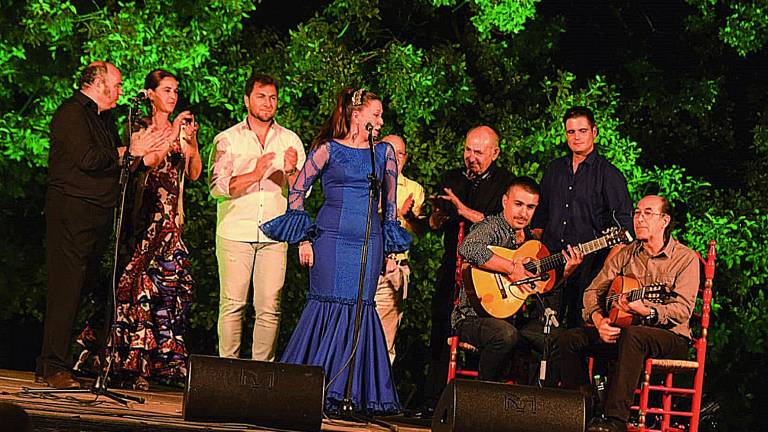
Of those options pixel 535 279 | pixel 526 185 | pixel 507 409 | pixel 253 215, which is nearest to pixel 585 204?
pixel 526 185

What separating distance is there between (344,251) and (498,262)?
0.90 m

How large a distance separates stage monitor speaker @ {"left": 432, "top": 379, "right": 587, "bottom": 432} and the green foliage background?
4.79 meters

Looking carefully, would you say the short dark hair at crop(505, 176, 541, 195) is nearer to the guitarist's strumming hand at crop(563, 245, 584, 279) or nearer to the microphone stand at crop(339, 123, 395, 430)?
the guitarist's strumming hand at crop(563, 245, 584, 279)

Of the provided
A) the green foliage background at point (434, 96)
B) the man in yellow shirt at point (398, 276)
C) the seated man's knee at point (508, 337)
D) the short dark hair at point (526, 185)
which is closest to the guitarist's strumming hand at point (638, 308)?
the seated man's knee at point (508, 337)

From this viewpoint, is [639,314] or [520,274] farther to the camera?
[520,274]

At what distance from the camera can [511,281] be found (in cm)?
636

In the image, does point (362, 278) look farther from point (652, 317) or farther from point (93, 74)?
point (93, 74)

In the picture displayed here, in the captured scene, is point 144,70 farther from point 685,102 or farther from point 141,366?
point 685,102

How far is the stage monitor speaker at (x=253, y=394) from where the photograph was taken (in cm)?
471

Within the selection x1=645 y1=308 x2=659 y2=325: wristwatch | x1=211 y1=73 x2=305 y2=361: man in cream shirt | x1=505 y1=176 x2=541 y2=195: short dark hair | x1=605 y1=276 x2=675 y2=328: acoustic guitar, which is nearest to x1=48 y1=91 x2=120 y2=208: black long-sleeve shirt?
x1=211 y1=73 x2=305 y2=361: man in cream shirt

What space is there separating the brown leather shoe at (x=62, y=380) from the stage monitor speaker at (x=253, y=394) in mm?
1504

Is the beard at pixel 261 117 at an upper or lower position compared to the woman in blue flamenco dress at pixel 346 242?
upper

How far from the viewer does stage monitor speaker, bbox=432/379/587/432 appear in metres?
4.74

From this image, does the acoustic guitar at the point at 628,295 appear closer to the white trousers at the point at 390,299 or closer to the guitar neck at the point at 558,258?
the guitar neck at the point at 558,258
